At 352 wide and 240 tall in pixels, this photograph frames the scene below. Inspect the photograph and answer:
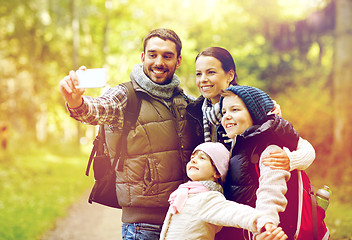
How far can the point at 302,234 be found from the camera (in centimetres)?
285

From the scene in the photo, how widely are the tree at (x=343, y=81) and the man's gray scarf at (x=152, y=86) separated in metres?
7.96

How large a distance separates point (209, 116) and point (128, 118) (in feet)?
2.08

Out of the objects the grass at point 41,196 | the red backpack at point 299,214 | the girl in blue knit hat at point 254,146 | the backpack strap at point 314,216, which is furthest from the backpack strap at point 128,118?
the grass at point 41,196

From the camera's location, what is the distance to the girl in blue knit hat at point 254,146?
2729 mm

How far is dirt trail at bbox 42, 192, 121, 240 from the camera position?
7.85 metres

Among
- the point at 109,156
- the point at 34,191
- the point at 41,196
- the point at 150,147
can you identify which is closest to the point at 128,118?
the point at 150,147

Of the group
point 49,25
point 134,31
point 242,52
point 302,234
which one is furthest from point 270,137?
point 49,25

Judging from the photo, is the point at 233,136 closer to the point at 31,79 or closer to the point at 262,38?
the point at 262,38

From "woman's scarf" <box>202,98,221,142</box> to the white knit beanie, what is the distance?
359 mm

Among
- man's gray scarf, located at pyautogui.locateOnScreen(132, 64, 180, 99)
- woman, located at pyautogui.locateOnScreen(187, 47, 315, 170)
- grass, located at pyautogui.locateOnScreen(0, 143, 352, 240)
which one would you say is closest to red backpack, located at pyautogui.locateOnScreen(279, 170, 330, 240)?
woman, located at pyautogui.locateOnScreen(187, 47, 315, 170)

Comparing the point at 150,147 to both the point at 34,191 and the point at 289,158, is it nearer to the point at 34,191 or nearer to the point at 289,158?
the point at 289,158

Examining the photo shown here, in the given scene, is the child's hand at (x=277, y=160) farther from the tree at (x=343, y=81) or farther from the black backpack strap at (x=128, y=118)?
the tree at (x=343, y=81)

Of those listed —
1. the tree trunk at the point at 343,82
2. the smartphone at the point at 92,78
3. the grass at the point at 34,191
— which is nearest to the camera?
the smartphone at the point at 92,78

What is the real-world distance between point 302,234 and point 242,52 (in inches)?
648
